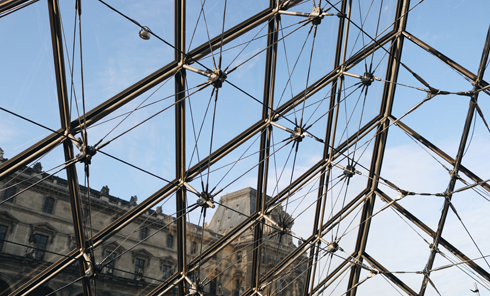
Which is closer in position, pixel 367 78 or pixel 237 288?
pixel 367 78

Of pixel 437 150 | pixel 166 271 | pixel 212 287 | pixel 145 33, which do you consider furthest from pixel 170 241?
pixel 437 150

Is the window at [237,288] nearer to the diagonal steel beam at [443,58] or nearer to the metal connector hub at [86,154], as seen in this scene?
the metal connector hub at [86,154]

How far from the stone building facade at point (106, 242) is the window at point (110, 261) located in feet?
0.11

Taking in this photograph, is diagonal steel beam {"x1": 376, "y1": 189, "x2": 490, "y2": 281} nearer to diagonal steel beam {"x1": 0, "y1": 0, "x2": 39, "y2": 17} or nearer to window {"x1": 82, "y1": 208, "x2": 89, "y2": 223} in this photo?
window {"x1": 82, "y1": 208, "x2": 89, "y2": 223}

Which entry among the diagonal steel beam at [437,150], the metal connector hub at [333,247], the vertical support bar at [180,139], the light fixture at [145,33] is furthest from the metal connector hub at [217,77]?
the metal connector hub at [333,247]

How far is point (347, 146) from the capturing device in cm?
2164

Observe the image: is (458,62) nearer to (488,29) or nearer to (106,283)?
(488,29)

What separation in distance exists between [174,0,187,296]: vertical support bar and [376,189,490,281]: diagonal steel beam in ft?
38.2

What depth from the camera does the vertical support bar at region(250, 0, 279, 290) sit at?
53.0ft

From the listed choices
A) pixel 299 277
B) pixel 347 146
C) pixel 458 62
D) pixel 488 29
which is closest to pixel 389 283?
pixel 299 277

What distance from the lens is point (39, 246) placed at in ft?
44.3

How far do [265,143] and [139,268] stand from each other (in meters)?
7.03

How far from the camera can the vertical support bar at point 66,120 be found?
37.6 ft

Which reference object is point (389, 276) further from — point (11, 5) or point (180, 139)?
point (11, 5)
